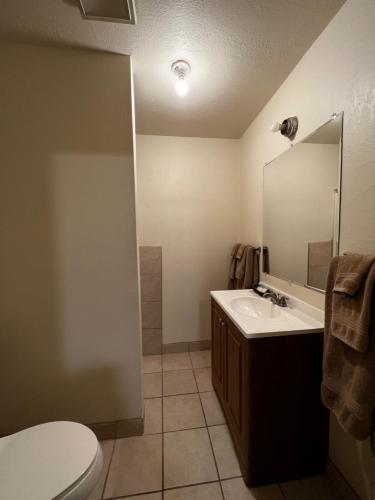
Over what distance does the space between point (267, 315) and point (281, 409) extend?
1.91 feet

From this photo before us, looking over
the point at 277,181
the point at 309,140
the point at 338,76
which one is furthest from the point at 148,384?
the point at 338,76

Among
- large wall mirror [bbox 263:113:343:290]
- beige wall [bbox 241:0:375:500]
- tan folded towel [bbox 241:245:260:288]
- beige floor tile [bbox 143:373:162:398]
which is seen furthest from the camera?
tan folded towel [bbox 241:245:260:288]

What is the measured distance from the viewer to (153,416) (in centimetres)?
158

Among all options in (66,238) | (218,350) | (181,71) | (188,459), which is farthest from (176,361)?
(181,71)

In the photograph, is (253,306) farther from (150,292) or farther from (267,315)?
(150,292)

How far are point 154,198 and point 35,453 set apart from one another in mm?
2015

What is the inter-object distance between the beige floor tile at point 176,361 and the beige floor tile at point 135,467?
0.75 m

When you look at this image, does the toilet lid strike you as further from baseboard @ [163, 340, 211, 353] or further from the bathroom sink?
baseboard @ [163, 340, 211, 353]

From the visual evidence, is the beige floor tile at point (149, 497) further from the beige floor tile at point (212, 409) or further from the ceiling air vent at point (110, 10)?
the ceiling air vent at point (110, 10)

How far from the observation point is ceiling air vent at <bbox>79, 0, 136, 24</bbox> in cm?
99

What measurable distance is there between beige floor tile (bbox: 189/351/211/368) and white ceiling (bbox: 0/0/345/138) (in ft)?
8.05

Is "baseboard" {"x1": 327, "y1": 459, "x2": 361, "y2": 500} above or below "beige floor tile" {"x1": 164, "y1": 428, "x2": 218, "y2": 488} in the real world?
above

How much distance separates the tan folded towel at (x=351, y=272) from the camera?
0.80m

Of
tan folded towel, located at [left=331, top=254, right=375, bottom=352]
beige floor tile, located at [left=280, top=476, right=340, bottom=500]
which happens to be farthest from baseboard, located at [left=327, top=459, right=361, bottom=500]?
tan folded towel, located at [left=331, top=254, right=375, bottom=352]
